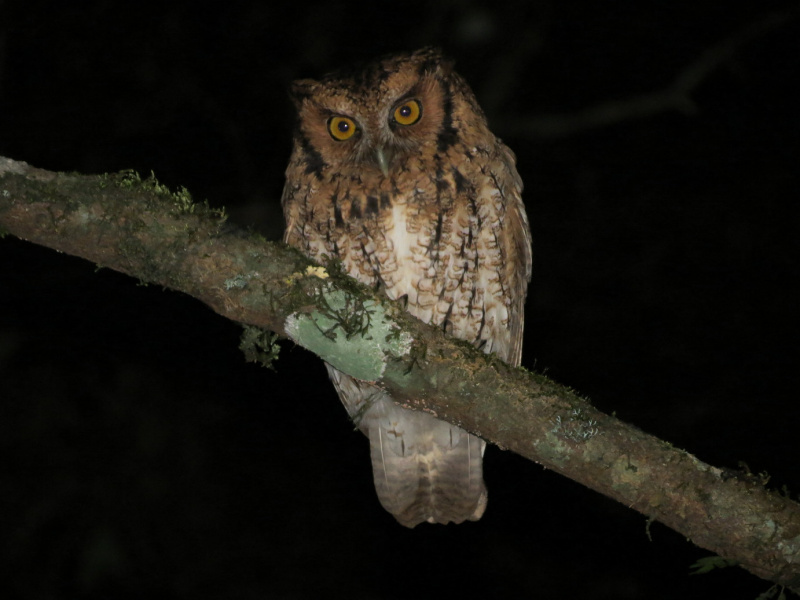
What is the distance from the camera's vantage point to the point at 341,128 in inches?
89.9

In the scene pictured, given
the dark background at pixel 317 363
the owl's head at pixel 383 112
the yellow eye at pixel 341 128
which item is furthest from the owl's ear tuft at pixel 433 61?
the dark background at pixel 317 363

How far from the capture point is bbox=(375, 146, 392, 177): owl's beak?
2178 millimetres

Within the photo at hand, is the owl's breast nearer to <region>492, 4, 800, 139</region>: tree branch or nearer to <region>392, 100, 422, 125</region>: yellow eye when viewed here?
<region>392, 100, 422, 125</region>: yellow eye

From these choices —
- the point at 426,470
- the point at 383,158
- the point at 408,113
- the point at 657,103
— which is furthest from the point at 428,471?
the point at 657,103

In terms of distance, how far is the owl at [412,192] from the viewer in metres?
2.20

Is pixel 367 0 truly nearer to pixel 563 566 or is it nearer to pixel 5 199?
pixel 5 199

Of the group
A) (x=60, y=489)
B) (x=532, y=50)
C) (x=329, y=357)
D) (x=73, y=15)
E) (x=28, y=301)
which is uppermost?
(x=532, y=50)

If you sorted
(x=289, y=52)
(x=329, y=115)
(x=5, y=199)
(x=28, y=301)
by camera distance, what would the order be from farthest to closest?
1. (x=289, y=52)
2. (x=28, y=301)
3. (x=329, y=115)
4. (x=5, y=199)

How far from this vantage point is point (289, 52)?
4359mm

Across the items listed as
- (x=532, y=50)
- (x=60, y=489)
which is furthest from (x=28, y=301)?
(x=532, y=50)

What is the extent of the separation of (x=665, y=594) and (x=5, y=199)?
4.34 meters

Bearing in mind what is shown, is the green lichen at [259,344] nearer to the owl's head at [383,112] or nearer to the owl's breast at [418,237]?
the owl's breast at [418,237]

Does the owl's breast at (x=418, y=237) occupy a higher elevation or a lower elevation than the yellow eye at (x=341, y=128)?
lower

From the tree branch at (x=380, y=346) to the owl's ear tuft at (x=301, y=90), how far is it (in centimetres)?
79
